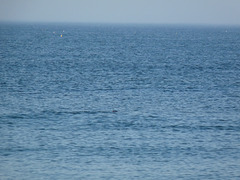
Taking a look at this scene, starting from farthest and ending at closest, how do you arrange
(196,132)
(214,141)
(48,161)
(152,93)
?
1. (152,93)
2. (196,132)
3. (214,141)
4. (48,161)

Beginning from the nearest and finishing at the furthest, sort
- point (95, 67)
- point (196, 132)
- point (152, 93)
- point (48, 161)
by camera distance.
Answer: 1. point (48, 161)
2. point (196, 132)
3. point (152, 93)
4. point (95, 67)

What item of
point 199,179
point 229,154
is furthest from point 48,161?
point 229,154

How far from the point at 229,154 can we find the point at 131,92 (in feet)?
75.4

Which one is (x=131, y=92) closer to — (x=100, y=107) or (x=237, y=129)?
(x=100, y=107)

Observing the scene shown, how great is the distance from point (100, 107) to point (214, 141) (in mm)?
14479

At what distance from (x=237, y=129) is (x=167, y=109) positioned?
341 inches

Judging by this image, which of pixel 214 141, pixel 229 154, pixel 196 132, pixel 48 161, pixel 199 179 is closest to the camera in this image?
pixel 199 179

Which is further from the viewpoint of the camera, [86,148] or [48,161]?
[86,148]

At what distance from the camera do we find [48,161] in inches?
1051

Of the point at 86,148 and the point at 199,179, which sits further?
the point at 86,148

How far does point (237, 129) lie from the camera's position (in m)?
35.4

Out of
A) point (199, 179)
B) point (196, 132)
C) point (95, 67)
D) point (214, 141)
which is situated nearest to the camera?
point (199, 179)

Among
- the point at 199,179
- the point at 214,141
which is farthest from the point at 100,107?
the point at 199,179

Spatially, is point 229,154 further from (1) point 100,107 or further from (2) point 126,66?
(2) point 126,66
